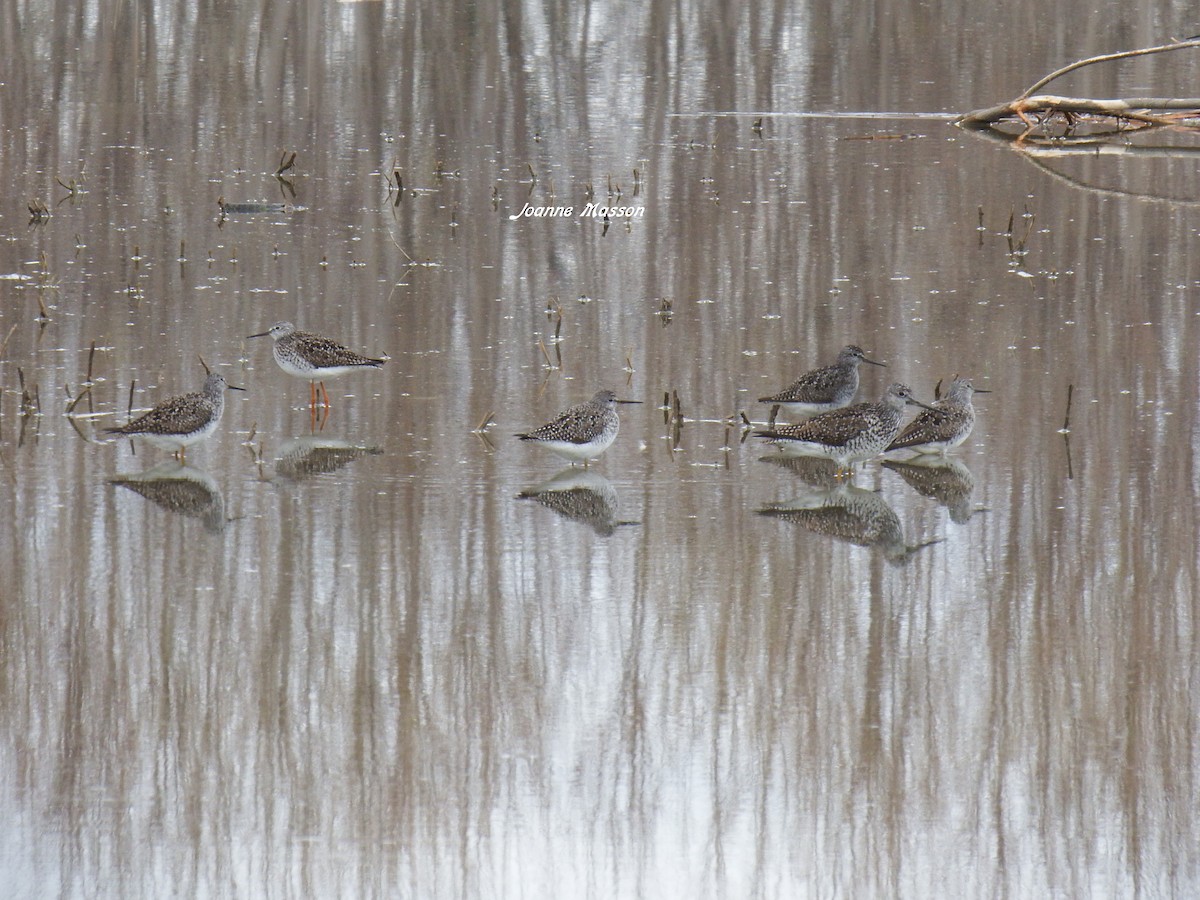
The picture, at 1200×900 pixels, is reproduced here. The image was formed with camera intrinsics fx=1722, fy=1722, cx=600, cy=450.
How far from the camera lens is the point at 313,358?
8.92 metres

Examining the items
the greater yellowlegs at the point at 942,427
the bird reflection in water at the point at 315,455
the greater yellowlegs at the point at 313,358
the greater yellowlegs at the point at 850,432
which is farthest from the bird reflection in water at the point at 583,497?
the greater yellowlegs at the point at 313,358

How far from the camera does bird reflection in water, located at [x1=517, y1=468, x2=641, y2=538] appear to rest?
7.31m

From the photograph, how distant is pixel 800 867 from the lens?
4801 mm

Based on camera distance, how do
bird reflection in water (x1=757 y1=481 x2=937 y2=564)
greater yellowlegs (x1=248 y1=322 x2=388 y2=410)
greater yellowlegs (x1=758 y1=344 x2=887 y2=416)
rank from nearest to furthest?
bird reflection in water (x1=757 y1=481 x2=937 y2=564) → greater yellowlegs (x1=758 y1=344 x2=887 y2=416) → greater yellowlegs (x1=248 y1=322 x2=388 y2=410)

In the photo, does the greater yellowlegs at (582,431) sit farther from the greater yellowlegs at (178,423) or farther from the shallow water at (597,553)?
the greater yellowlegs at (178,423)

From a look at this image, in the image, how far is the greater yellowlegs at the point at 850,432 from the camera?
7.94 metres

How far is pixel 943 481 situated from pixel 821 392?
100 cm

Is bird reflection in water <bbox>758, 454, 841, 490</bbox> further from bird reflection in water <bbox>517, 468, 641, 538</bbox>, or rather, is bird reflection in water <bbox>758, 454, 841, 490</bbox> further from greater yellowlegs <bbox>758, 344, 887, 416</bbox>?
bird reflection in water <bbox>517, 468, 641, 538</bbox>

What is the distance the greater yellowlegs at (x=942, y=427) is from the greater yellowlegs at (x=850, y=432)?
58 mm

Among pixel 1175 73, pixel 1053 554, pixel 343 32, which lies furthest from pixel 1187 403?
pixel 343 32

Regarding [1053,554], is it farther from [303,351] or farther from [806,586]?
[303,351]

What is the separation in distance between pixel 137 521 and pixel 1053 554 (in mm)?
3782

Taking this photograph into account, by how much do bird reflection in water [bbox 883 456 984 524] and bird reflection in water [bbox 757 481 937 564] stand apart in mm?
245

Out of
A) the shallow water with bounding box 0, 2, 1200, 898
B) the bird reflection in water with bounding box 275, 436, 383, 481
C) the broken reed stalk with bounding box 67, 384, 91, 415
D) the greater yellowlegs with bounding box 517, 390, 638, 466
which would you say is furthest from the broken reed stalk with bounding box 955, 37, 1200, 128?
the broken reed stalk with bounding box 67, 384, 91, 415
